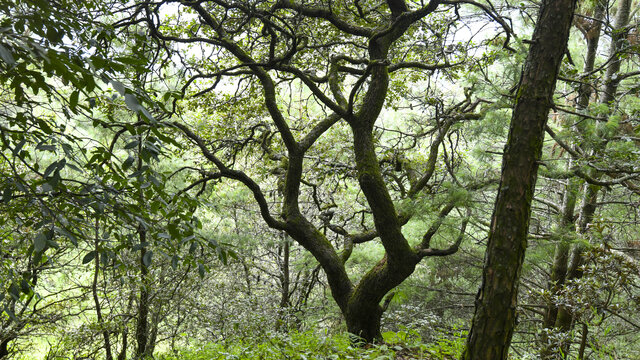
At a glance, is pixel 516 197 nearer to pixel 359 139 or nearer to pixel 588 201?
pixel 359 139

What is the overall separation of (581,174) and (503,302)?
1.97m

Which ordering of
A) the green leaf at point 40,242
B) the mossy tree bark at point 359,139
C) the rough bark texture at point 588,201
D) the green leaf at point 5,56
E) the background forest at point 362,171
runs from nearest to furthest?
the green leaf at point 5,56, the green leaf at point 40,242, the background forest at point 362,171, the mossy tree bark at point 359,139, the rough bark texture at point 588,201

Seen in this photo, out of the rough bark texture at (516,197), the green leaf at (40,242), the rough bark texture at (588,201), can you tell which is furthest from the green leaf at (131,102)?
the rough bark texture at (588,201)

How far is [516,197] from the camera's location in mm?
2092

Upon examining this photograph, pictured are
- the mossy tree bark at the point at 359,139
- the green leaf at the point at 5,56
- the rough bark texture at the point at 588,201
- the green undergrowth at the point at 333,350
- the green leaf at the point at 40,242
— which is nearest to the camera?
the green leaf at the point at 5,56

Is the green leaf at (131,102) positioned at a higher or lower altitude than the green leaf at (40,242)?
higher

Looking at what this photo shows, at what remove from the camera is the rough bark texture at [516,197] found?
206 centimetres

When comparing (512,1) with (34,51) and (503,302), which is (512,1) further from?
(34,51)

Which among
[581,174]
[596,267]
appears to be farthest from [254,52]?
[596,267]

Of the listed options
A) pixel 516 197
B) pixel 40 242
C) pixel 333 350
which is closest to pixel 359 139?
pixel 333 350

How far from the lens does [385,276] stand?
4.15 m

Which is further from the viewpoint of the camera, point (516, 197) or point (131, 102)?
point (516, 197)

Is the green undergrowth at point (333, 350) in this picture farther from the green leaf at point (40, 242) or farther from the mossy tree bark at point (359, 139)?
the green leaf at point (40, 242)

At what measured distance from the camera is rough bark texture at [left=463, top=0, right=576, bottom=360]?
206cm
